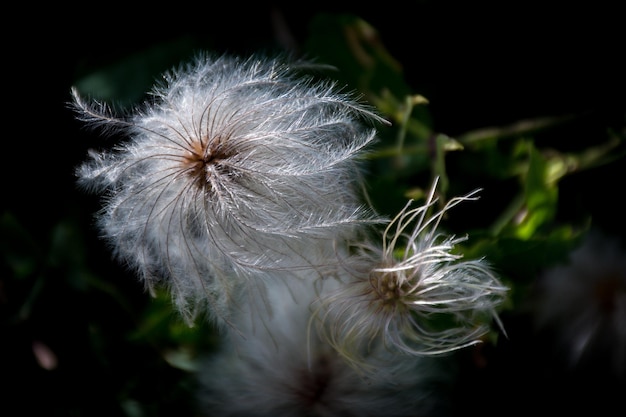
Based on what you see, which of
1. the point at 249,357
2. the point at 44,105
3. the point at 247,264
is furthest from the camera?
the point at 44,105

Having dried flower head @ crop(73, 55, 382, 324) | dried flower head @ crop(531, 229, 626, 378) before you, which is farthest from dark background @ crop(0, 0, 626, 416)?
dried flower head @ crop(73, 55, 382, 324)

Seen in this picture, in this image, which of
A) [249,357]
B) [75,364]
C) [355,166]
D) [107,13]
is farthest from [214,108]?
[107,13]

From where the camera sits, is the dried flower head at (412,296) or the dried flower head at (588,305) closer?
the dried flower head at (412,296)

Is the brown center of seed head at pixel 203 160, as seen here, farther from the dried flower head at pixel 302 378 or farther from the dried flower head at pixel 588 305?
the dried flower head at pixel 588 305

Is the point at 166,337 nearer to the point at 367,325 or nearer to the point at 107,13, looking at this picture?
the point at 367,325

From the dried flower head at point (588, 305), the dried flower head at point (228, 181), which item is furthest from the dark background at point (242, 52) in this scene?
the dried flower head at point (228, 181)

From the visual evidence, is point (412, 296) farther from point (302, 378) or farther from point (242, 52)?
point (242, 52)
